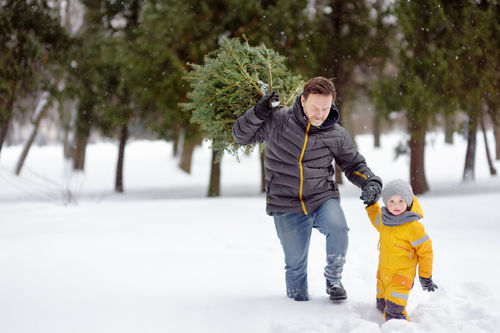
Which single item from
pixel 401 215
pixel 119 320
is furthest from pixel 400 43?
pixel 119 320

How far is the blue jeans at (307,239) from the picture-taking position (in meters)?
3.51

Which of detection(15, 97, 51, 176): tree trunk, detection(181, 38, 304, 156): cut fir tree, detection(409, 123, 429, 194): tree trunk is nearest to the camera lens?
detection(181, 38, 304, 156): cut fir tree

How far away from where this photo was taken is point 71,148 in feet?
69.1

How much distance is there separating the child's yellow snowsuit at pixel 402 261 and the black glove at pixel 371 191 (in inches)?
8.9

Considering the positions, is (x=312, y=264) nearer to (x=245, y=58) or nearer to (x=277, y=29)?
(x=245, y=58)

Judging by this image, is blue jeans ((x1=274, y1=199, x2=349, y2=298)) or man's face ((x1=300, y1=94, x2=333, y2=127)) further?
blue jeans ((x1=274, y1=199, x2=349, y2=298))

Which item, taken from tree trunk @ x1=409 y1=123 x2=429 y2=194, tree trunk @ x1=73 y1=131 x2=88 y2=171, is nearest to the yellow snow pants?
tree trunk @ x1=409 y1=123 x2=429 y2=194

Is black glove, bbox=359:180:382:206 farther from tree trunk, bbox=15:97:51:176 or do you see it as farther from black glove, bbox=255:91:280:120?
tree trunk, bbox=15:97:51:176

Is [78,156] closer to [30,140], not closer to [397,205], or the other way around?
[30,140]

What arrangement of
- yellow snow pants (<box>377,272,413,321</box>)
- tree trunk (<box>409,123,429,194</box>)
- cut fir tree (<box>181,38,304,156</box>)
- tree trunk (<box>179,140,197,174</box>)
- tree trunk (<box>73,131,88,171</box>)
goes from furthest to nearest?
tree trunk (<box>179,140,197,174</box>), tree trunk (<box>73,131,88,171</box>), tree trunk (<box>409,123,429,194</box>), cut fir tree (<box>181,38,304,156</box>), yellow snow pants (<box>377,272,413,321</box>)

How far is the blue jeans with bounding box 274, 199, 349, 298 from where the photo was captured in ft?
11.5

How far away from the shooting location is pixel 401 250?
3.25 metres

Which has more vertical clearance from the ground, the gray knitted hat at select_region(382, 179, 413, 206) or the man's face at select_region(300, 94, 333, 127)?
the man's face at select_region(300, 94, 333, 127)

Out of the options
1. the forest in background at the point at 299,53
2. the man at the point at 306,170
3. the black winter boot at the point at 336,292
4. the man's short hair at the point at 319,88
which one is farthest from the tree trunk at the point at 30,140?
the black winter boot at the point at 336,292
